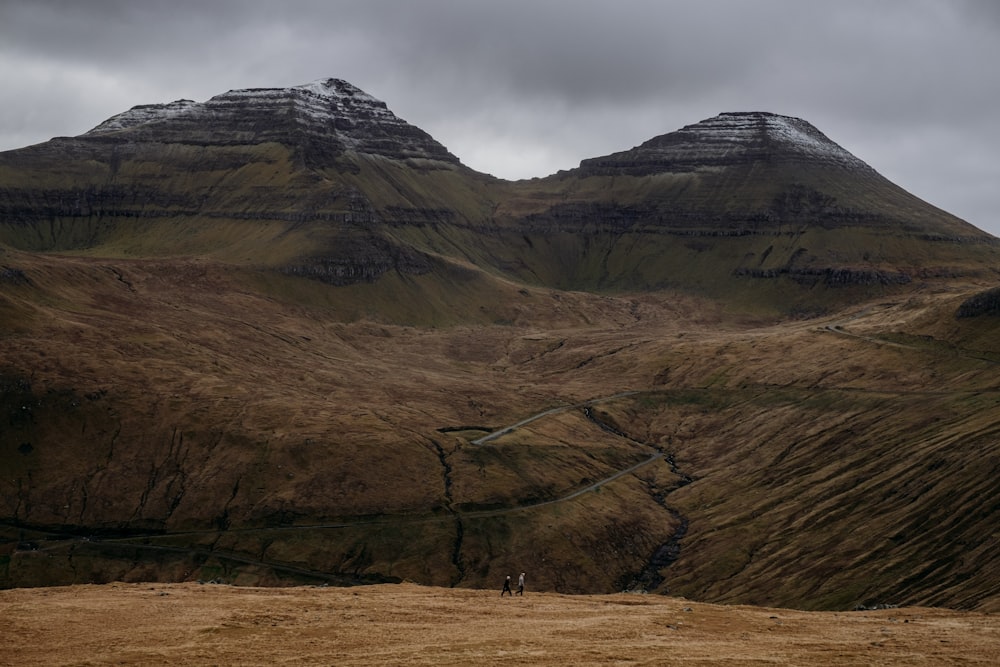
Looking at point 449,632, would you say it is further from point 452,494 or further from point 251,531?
point 452,494

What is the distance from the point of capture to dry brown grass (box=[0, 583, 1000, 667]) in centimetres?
5556

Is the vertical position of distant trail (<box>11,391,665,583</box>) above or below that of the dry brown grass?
below

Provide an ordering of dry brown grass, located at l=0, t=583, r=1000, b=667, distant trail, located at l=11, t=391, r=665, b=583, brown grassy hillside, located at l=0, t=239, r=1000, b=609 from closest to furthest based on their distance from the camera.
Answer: dry brown grass, located at l=0, t=583, r=1000, b=667 → brown grassy hillside, located at l=0, t=239, r=1000, b=609 → distant trail, located at l=11, t=391, r=665, b=583

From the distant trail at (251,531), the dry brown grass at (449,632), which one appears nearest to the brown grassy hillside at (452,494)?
the distant trail at (251,531)

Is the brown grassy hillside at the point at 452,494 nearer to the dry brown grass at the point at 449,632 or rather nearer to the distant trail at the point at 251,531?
the distant trail at the point at 251,531

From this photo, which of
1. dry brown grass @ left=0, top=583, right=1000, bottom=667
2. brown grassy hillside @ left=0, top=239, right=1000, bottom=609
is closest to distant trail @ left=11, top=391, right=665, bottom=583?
brown grassy hillside @ left=0, top=239, right=1000, bottom=609

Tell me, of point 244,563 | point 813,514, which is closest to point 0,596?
point 244,563

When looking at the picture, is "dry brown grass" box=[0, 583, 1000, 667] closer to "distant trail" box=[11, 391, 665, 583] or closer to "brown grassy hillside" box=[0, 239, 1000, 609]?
"brown grassy hillside" box=[0, 239, 1000, 609]

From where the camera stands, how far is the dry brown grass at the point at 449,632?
5556 cm

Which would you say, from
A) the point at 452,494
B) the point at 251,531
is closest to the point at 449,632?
the point at 251,531

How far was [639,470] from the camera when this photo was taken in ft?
638

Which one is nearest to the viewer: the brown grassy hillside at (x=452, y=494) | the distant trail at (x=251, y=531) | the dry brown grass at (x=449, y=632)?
the dry brown grass at (x=449, y=632)

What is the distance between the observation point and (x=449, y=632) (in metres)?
62.6

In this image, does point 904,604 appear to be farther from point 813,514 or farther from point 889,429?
point 889,429
